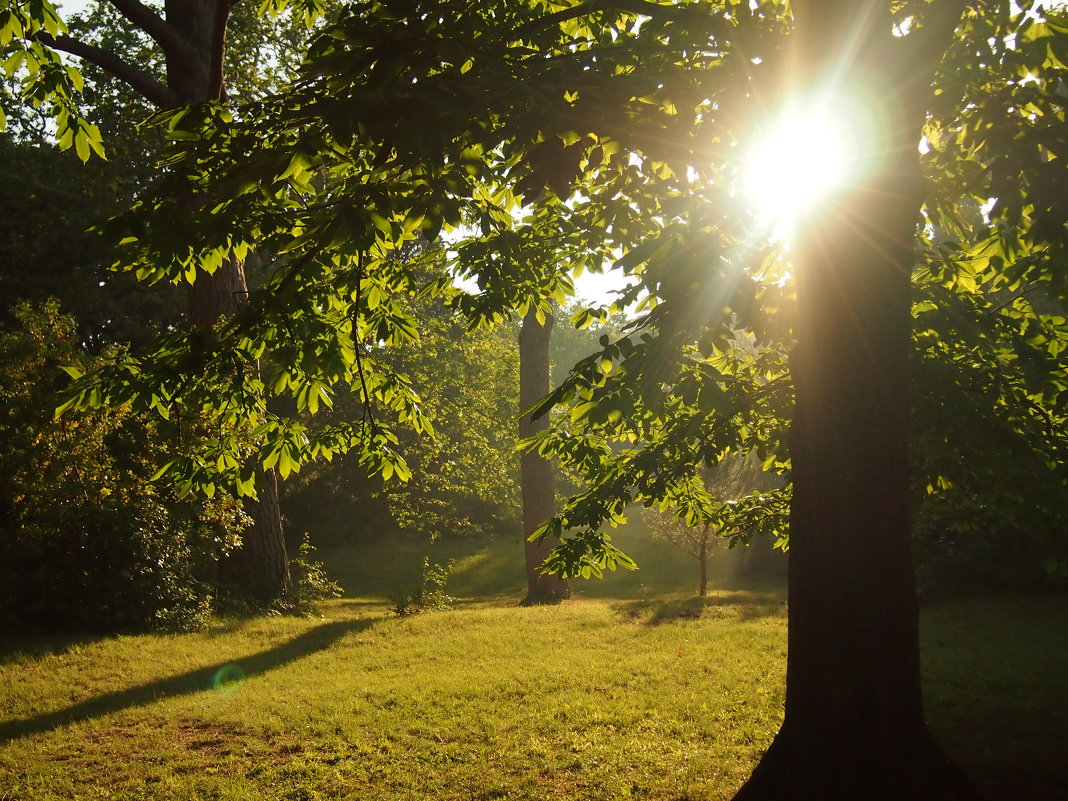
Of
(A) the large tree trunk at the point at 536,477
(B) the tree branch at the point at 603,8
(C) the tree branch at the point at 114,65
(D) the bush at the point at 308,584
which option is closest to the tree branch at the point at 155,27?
(C) the tree branch at the point at 114,65

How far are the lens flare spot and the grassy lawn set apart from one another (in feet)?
0.21

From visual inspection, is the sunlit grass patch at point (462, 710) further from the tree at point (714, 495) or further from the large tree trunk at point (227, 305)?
the tree at point (714, 495)

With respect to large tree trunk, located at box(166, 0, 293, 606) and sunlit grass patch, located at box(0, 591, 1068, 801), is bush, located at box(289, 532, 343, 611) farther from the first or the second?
sunlit grass patch, located at box(0, 591, 1068, 801)

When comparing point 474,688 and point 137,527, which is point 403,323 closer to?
point 474,688

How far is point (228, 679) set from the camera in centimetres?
1031

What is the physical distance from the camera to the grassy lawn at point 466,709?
239 inches

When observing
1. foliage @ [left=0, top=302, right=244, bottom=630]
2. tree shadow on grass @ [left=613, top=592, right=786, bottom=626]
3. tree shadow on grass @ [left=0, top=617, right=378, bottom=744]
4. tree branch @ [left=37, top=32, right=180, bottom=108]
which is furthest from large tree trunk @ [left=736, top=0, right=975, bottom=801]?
tree branch @ [left=37, top=32, right=180, bottom=108]

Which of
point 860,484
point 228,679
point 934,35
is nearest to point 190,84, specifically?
point 228,679

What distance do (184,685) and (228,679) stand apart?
0.56 meters

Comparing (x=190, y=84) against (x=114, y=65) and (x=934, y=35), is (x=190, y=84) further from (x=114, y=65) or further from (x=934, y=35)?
(x=934, y=35)

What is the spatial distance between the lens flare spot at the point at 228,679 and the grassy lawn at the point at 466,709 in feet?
0.21

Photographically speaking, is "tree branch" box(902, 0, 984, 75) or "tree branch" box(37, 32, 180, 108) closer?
"tree branch" box(902, 0, 984, 75)

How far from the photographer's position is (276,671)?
35.4 feet

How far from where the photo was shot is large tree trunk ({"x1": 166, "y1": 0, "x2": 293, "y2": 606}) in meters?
13.4
